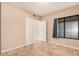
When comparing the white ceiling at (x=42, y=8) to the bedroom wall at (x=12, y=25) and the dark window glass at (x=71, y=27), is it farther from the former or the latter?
the dark window glass at (x=71, y=27)

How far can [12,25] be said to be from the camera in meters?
2.54

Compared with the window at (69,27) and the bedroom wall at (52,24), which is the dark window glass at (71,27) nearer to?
the window at (69,27)

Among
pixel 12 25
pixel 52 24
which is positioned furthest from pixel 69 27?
pixel 12 25

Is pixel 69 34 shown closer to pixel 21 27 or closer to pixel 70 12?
pixel 70 12

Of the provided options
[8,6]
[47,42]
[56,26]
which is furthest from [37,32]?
[8,6]

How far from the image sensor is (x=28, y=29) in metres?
3.08

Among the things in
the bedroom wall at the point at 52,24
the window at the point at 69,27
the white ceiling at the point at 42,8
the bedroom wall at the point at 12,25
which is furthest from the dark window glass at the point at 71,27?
the bedroom wall at the point at 12,25

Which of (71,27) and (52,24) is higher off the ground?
(52,24)

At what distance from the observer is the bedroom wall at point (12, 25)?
2.31 metres

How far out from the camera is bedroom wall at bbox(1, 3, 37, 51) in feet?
7.59

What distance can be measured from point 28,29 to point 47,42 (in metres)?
0.92

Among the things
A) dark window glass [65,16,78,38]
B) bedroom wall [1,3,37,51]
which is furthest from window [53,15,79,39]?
bedroom wall [1,3,37,51]

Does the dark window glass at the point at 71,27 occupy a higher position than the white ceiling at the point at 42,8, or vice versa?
the white ceiling at the point at 42,8

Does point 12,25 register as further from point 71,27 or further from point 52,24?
point 71,27
